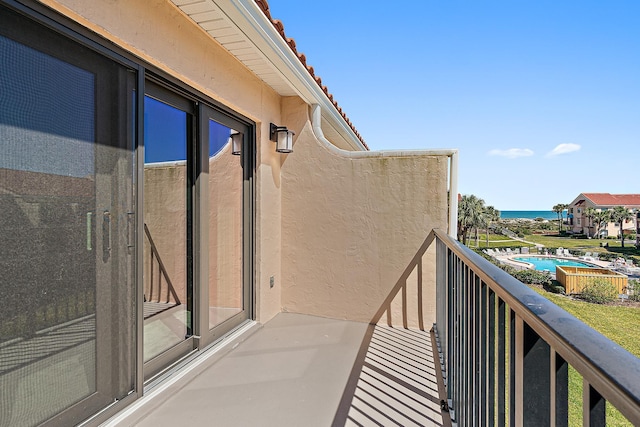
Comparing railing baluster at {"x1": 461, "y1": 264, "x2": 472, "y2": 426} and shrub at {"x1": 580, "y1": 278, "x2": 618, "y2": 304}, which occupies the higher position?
railing baluster at {"x1": 461, "y1": 264, "x2": 472, "y2": 426}

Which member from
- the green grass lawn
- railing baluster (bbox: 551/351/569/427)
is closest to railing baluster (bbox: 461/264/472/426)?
railing baluster (bbox: 551/351/569/427)

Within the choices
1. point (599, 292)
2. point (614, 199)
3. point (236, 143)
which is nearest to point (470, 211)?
point (599, 292)

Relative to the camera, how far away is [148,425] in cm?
190

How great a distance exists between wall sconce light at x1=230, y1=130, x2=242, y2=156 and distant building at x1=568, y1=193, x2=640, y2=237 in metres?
54.8

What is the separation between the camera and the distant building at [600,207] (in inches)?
1742

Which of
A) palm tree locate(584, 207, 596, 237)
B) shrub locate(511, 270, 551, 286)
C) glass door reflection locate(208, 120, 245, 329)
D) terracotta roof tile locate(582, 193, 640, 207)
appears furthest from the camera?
palm tree locate(584, 207, 596, 237)

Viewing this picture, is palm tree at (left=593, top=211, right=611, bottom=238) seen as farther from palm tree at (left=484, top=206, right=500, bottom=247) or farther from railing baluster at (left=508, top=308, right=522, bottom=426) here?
railing baluster at (left=508, top=308, right=522, bottom=426)

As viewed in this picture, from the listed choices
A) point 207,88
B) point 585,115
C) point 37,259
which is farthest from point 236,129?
point 585,115

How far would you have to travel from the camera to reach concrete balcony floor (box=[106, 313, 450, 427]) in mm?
2020

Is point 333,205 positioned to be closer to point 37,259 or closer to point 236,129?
point 236,129

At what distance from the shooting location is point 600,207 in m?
46.0

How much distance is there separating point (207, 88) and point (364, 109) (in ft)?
32.4

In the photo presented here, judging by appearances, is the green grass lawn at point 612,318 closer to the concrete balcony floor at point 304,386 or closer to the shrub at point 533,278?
the shrub at point 533,278

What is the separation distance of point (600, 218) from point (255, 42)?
59693mm
